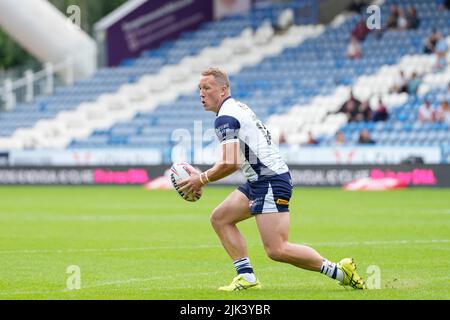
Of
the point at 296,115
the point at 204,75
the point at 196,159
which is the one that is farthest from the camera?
the point at 296,115

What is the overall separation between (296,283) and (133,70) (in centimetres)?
3671

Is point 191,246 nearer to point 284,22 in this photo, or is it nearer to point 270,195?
point 270,195

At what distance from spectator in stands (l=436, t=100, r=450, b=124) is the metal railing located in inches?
741

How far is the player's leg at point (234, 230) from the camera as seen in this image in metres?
11.8

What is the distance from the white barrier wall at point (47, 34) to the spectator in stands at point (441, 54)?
16.6 m

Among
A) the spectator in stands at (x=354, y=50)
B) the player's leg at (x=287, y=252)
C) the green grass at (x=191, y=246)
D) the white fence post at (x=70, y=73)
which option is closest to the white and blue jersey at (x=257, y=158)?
the player's leg at (x=287, y=252)

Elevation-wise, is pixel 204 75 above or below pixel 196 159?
above

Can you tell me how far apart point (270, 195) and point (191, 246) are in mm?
6494

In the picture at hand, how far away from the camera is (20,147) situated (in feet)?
146

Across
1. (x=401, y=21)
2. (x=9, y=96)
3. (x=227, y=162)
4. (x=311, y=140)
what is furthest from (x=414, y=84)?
(x=227, y=162)

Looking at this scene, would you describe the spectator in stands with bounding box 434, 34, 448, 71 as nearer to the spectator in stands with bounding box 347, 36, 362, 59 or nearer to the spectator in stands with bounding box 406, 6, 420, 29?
the spectator in stands with bounding box 406, 6, 420, 29

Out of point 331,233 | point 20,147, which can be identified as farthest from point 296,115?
point 331,233

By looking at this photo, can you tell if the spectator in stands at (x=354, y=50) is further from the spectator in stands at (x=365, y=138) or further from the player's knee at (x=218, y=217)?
the player's knee at (x=218, y=217)
